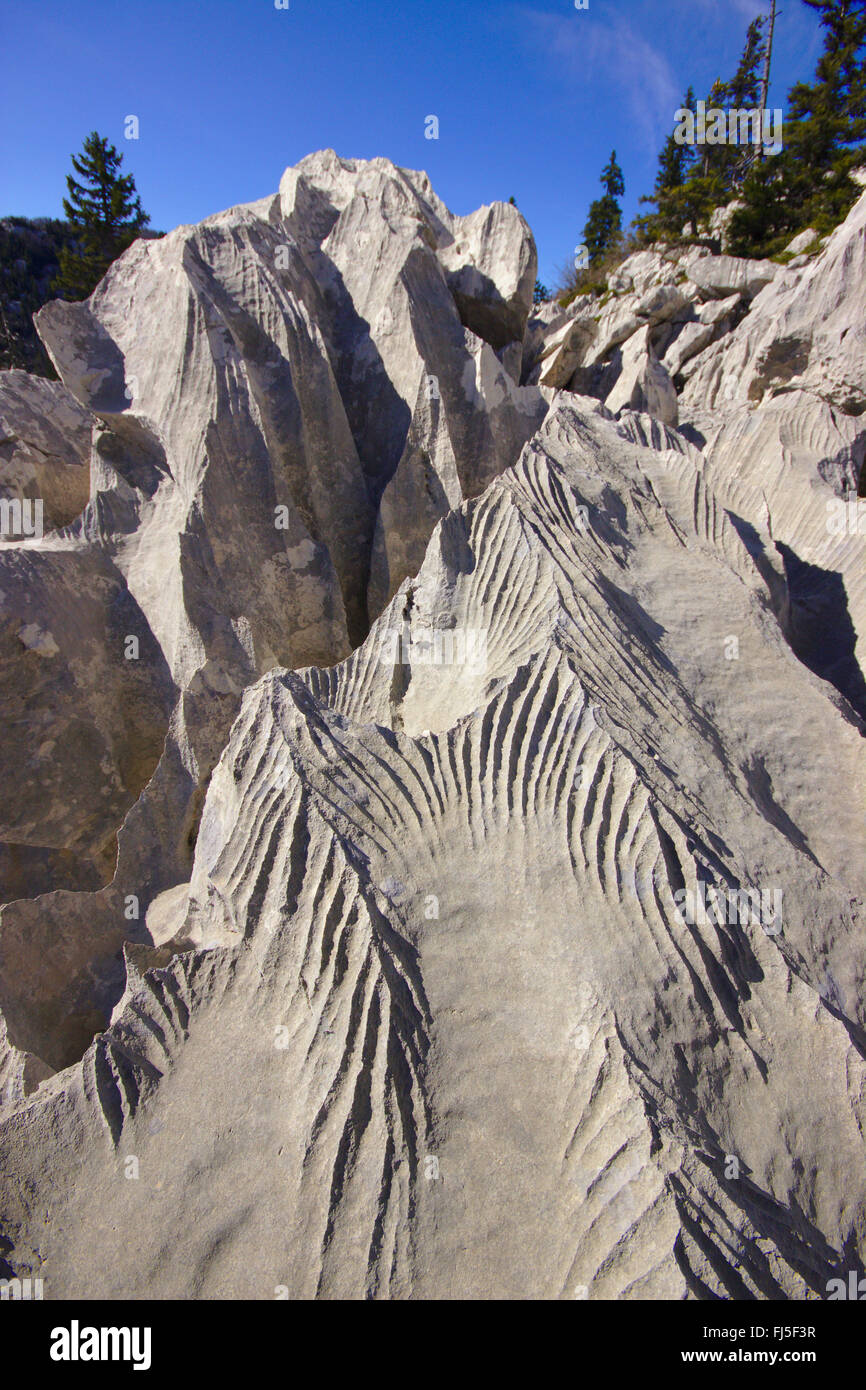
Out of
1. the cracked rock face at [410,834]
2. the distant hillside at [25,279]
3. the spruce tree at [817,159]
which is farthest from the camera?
the distant hillside at [25,279]

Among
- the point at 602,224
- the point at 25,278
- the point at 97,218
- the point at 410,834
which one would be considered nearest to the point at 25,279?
the point at 25,278

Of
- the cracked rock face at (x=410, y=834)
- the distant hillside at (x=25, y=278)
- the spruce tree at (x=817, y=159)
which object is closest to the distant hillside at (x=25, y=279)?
the distant hillside at (x=25, y=278)

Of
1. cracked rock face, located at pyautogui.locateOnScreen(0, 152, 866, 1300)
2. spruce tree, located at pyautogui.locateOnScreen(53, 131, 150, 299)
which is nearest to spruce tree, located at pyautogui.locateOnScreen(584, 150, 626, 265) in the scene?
spruce tree, located at pyautogui.locateOnScreen(53, 131, 150, 299)

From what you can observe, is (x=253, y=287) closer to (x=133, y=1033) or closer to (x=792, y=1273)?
(x=133, y=1033)

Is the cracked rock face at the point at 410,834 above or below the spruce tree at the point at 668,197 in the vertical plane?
below

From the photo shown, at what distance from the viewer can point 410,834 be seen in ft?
12.3

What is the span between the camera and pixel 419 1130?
2908mm

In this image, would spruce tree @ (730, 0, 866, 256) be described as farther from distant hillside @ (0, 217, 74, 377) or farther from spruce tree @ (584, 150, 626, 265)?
distant hillside @ (0, 217, 74, 377)

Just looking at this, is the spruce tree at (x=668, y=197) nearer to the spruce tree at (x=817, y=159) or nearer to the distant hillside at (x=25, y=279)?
the spruce tree at (x=817, y=159)

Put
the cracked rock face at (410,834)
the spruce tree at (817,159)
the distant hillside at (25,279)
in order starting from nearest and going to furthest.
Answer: the cracked rock face at (410,834) → the spruce tree at (817,159) → the distant hillside at (25,279)

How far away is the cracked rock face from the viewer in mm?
2795

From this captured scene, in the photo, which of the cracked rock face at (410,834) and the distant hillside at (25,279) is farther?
the distant hillside at (25,279)

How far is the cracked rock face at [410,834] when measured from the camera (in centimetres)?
279
